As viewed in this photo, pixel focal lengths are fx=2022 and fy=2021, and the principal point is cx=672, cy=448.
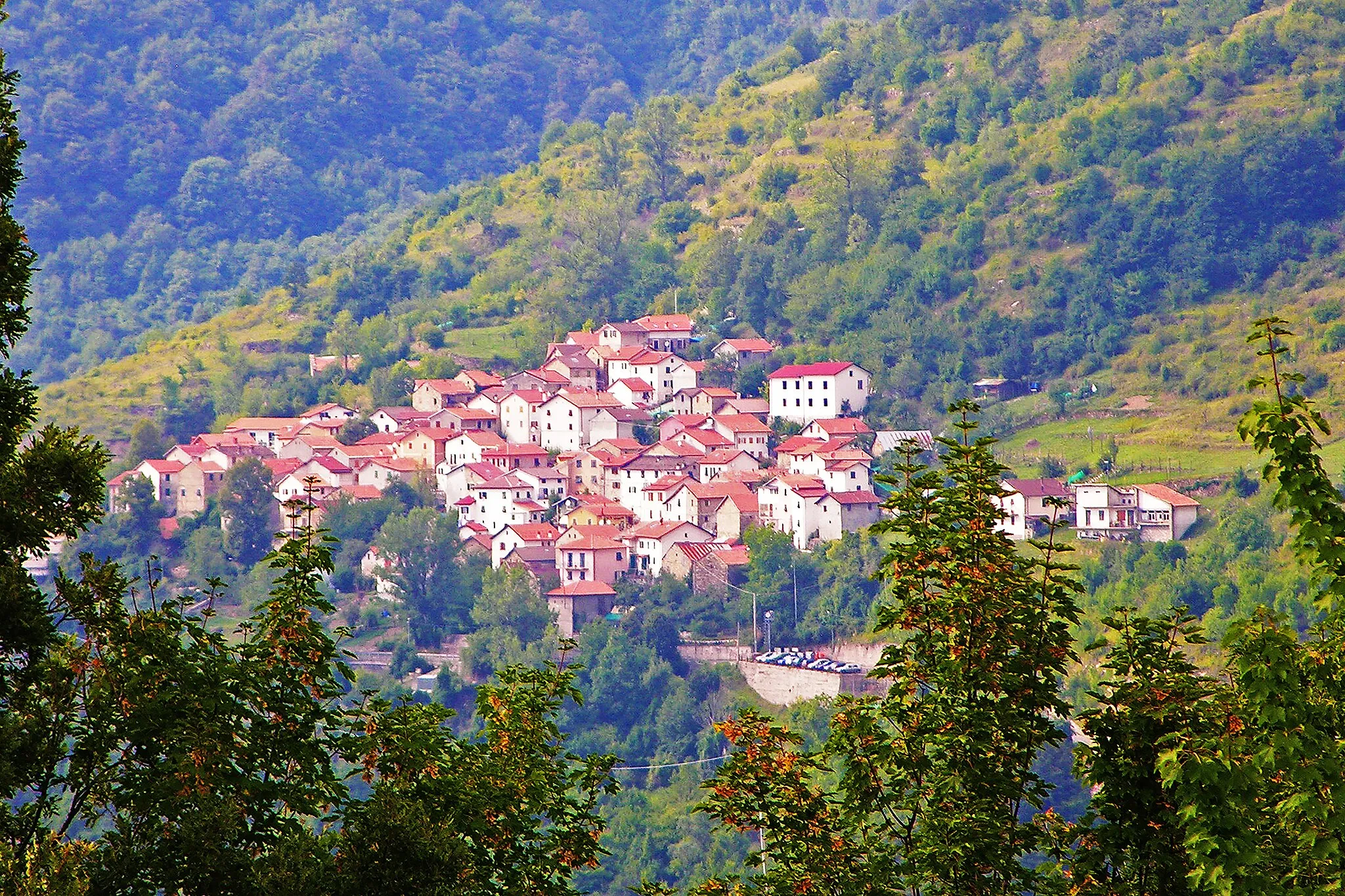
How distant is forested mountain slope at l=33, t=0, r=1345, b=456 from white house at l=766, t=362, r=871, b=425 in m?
2.43

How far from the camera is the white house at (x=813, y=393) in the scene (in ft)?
268

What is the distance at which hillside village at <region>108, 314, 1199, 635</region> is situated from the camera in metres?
70.9

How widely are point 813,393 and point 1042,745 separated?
2811 inches

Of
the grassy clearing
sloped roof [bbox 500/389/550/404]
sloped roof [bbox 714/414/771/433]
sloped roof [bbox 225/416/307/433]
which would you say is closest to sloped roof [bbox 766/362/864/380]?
sloped roof [bbox 714/414/771/433]

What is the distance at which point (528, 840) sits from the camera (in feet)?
38.7

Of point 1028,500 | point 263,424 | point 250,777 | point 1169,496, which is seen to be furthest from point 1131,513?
point 250,777

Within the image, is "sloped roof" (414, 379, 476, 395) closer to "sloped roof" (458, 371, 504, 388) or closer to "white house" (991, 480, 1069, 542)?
"sloped roof" (458, 371, 504, 388)

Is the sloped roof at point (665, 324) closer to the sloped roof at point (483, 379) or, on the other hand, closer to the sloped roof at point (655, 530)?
the sloped roof at point (483, 379)

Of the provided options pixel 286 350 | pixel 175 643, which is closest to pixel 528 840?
pixel 175 643

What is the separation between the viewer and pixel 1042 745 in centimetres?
1099

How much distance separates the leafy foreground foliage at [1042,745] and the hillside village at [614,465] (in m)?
52.4

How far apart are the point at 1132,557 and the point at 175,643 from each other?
58.7 meters

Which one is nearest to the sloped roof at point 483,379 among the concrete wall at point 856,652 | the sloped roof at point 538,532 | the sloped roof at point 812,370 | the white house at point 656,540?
the sloped roof at point 812,370

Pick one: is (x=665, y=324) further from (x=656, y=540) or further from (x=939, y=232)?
(x=656, y=540)
